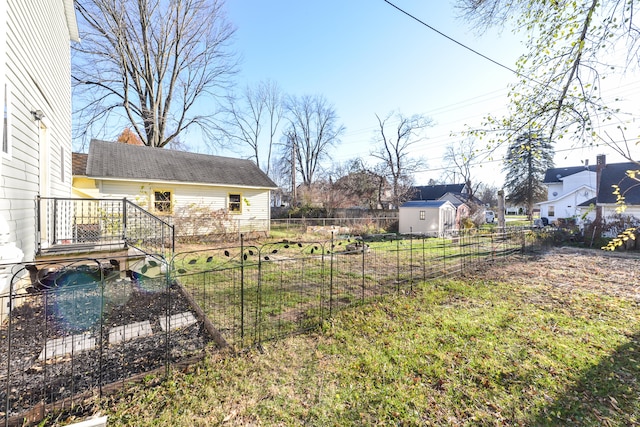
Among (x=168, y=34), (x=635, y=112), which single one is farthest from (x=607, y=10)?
(x=168, y=34)

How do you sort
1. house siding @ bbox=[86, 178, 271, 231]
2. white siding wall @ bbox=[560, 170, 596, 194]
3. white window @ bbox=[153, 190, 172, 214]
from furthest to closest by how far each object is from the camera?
white siding wall @ bbox=[560, 170, 596, 194] < white window @ bbox=[153, 190, 172, 214] < house siding @ bbox=[86, 178, 271, 231]

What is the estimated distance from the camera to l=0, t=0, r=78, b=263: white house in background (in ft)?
11.7

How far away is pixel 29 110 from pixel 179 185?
28.2 feet

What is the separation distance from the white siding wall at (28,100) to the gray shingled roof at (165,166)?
5.45 meters

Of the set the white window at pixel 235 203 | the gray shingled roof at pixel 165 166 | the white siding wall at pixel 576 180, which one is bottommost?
the white window at pixel 235 203

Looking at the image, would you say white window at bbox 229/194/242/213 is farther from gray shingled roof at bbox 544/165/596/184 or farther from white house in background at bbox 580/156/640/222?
gray shingled roof at bbox 544/165/596/184

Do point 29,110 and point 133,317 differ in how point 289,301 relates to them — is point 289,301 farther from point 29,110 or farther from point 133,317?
point 29,110

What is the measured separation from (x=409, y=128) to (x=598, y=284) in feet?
67.8

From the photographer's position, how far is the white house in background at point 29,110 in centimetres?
357

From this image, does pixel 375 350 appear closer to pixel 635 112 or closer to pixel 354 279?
pixel 354 279

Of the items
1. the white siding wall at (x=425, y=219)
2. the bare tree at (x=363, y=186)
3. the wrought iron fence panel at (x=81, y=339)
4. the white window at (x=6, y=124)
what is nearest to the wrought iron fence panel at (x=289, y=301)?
the wrought iron fence panel at (x=81, y=339)

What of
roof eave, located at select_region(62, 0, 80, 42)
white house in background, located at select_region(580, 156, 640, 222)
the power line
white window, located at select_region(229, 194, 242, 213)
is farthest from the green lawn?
white house in background, located at select_region(580, 156, 640, 222)

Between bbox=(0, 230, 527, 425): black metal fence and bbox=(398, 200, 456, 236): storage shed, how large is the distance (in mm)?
9704

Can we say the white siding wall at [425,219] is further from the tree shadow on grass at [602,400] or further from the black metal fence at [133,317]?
the tree shadow on grass at [602,400]
